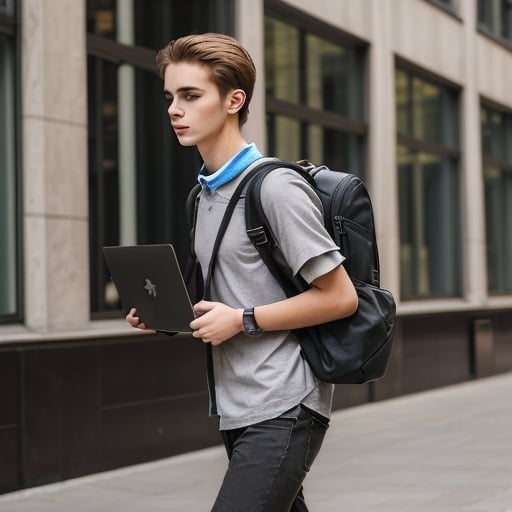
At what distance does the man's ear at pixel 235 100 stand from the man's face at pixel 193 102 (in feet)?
0.05

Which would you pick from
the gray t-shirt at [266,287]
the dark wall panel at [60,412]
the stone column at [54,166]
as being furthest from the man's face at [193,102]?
the stone column at [54,166]

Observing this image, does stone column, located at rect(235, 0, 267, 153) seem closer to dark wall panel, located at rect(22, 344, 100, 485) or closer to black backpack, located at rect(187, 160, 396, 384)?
dark wall panel, located at rect(22, 344, 100, 485)

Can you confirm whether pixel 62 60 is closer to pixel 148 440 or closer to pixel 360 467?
pixel 148 440

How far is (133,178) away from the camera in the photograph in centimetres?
944

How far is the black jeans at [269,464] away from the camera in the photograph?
289cm

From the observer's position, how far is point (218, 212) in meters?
3.07

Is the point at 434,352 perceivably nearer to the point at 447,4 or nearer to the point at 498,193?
the point at 498,193

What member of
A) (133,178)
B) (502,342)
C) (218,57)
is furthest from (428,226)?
(218,57)

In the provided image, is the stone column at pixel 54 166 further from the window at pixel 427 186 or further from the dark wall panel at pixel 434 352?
the window at pixel 427 186

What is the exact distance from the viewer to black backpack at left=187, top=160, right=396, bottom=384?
9.65 feet

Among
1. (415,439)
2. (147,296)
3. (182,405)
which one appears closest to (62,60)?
(182,405)

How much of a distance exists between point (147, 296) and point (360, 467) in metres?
5.67

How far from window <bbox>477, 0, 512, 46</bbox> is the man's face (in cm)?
1519

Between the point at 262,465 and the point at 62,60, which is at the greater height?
the point at 62,60
